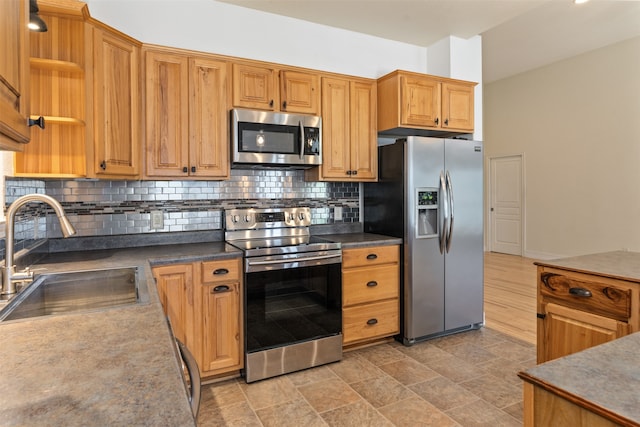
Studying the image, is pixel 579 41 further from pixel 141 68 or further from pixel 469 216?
pixel 141 68

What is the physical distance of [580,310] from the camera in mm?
1979

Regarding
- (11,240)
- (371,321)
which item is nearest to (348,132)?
(371,321)

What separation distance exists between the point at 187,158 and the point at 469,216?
2347 millimetres

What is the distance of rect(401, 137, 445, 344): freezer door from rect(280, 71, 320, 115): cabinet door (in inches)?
32.3

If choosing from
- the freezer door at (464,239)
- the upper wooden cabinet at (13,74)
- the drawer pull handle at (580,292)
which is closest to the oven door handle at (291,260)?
the freezer door at (464,239)

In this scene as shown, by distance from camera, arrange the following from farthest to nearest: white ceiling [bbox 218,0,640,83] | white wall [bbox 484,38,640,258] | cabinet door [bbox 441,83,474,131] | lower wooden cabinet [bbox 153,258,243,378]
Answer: white wall [bbox 484,38,640,258] < cabinet door [bbox 441,83,474,131] < white ceiling [bbox 218,0,640,83] < lower wooden cabinet [bbox 153,258,243,378]

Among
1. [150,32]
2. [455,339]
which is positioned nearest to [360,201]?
[455,339]

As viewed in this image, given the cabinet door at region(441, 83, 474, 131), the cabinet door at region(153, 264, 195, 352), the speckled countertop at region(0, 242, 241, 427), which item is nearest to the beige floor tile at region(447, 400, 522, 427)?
the cabinet door at region(153, 264, 195, 352)

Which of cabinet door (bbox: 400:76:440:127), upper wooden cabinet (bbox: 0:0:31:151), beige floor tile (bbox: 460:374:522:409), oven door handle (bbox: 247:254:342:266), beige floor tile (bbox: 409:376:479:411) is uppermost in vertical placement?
cabinet door (bbox: 400:76:440:127)

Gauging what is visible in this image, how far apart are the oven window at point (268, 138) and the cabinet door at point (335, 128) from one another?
0.99 feet

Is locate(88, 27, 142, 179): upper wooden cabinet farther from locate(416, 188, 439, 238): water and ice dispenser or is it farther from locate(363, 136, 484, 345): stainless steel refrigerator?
locate(416, 188, 439, 238): water and ice dispenser

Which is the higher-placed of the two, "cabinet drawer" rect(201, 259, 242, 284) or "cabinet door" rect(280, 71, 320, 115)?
"cabinet door" rect(280, 71, 320, 115)

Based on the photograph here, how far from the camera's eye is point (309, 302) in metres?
2.75

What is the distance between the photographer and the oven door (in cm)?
256
